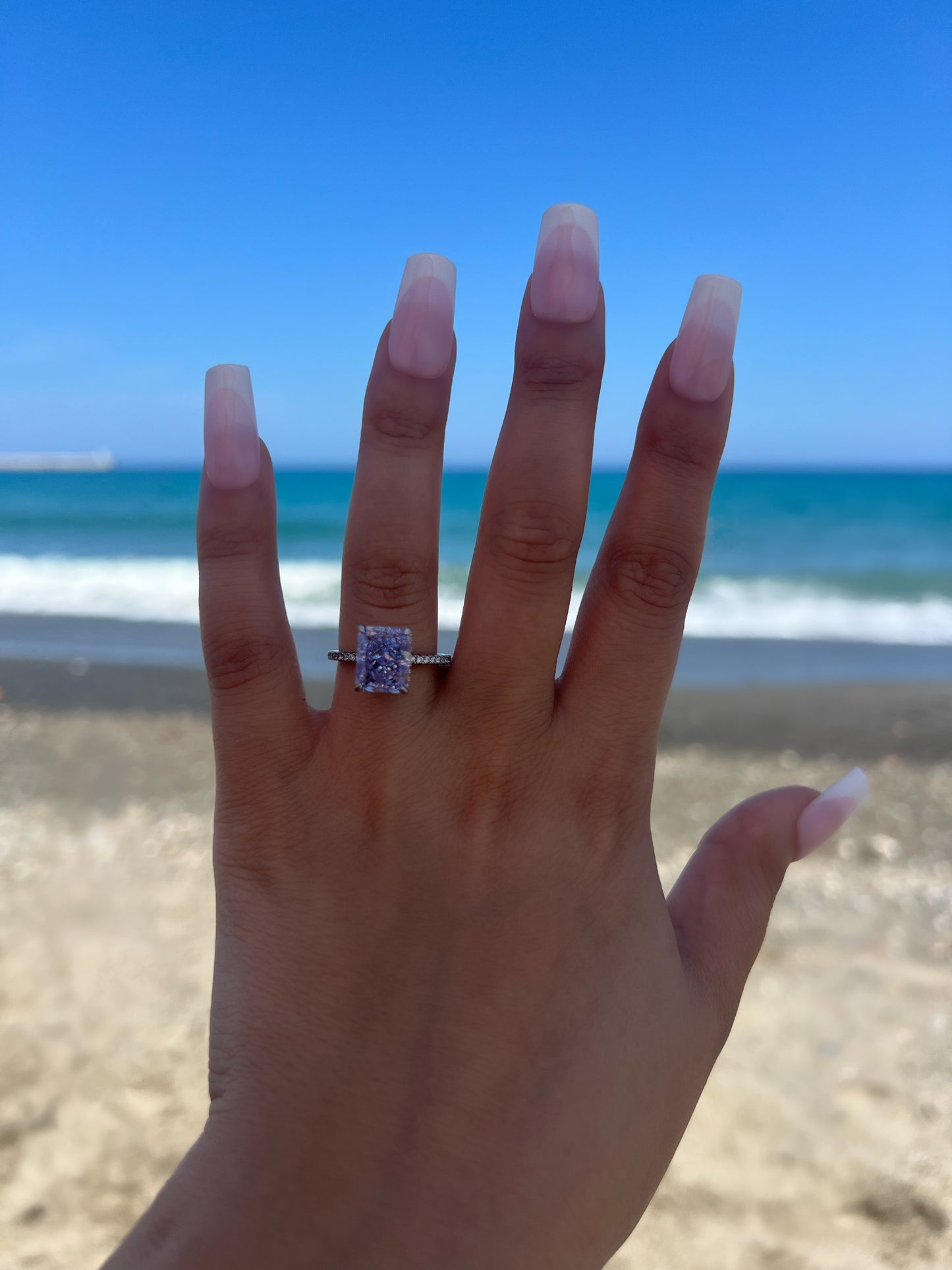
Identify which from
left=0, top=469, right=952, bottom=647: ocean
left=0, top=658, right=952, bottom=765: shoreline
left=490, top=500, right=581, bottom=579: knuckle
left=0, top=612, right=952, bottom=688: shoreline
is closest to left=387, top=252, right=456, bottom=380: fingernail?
left=490, top=500, right=581, bottom=579: knuckle

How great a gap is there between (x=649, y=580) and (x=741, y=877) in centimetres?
44

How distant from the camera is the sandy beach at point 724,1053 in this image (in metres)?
1.89

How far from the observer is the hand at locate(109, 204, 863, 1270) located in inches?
37.1

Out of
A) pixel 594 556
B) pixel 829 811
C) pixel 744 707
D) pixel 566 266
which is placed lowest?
pixel 744 707

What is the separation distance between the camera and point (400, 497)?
1191 mm

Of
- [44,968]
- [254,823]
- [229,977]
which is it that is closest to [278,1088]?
[229,977]

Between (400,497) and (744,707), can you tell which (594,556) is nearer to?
(744,707)

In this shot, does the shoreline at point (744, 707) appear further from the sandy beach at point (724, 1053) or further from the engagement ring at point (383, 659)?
the engagement ring at point (383, 659)

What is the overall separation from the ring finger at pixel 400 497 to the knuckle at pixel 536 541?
0.10m

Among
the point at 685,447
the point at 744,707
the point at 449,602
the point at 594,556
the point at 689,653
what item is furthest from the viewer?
the point at 594,556

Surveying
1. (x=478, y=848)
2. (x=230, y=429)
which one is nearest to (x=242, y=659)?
(x=230, y=429)

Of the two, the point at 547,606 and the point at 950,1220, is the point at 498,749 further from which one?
the point at 950,1220

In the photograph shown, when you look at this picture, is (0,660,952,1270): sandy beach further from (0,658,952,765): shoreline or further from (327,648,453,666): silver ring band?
(327,648,453,666): silver ring band

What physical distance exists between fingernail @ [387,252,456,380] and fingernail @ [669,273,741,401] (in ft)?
1.00
